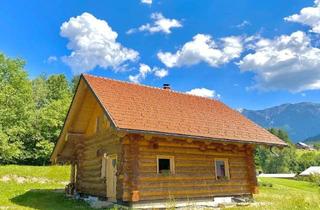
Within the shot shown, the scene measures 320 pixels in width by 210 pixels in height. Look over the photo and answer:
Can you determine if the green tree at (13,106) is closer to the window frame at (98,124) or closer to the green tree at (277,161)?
the window frame at (98,124)

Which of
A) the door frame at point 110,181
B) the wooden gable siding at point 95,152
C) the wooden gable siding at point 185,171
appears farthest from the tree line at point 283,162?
the door frame at point 110,181

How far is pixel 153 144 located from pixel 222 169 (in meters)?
5.04

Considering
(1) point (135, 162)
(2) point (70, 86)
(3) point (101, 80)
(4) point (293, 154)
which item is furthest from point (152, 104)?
(4) point (293, 154)

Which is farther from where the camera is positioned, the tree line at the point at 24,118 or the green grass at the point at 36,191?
the tree line at the point at 24,118

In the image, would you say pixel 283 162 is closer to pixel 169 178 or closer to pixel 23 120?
pixel 23 120

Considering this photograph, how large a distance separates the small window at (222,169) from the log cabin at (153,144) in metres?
0.05

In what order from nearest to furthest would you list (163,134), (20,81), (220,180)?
(163,134) → (220,180) → (20,81)

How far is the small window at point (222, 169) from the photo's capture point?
18484mm

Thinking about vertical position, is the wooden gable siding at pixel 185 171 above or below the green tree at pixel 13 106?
below

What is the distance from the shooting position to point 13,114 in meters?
37.8

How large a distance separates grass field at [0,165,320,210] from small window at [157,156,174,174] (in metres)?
3.71

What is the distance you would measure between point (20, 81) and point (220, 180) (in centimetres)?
3121

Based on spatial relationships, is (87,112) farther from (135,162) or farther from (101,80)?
(135,162)

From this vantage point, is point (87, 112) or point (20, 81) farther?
point (20, 81)
